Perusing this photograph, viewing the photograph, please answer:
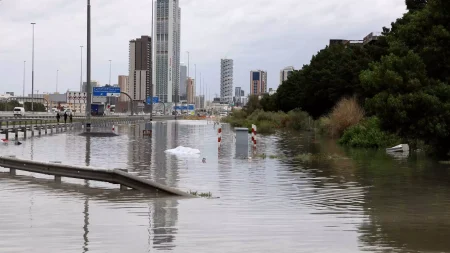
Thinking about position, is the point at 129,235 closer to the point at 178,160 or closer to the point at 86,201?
the point at 86,201

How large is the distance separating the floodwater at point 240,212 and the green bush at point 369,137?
1592cm

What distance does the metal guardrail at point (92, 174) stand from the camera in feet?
54.9

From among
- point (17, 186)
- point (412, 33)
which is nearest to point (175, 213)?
point (17, 186)

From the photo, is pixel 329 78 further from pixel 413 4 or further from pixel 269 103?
pixel 269 103

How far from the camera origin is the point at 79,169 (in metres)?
18.7

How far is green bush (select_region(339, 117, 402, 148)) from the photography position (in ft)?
134

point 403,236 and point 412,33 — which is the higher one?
point 412,33

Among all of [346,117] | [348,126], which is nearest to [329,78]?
[346,117]

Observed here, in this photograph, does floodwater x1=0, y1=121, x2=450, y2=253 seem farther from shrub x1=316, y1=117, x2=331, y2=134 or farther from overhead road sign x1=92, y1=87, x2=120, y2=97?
overhead road sign x1=92, y1=87, x2=120, y2=97

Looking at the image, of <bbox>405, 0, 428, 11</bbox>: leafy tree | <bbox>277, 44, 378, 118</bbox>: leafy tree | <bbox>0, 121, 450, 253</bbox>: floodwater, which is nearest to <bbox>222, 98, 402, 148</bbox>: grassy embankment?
<bbox>277, 44, 378, 118</bbox>: leafy tree

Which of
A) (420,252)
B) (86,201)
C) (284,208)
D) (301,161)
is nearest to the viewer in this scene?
(420,252)

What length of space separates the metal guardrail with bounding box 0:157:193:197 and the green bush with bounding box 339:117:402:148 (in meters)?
23.6

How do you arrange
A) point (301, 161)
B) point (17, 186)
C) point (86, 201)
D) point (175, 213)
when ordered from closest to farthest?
point (175, 213), point (86, 201), point (17, 186), point (301, 161)

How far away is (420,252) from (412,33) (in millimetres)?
21668
